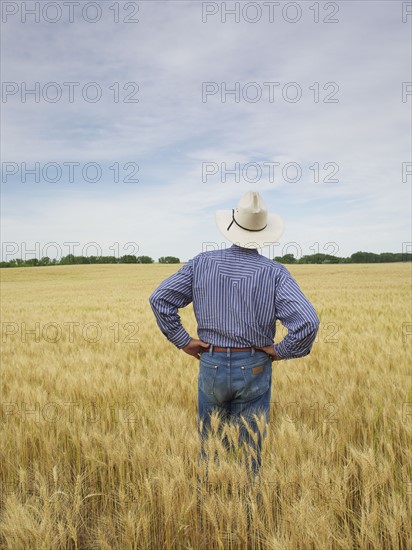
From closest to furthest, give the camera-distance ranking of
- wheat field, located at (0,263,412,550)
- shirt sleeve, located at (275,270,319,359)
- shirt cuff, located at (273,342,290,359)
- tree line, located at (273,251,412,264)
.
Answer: wheat field, located at (0,263,412,550)
shirt sleeve, located at (275,270,319,359)
shirt cuff, located at (273,342,290,359)
tree line, located at (273,251,412,264)

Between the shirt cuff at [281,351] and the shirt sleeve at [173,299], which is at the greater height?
the shirt sleeve at [173,299]

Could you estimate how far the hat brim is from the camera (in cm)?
245

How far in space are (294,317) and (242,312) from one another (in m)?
0.28

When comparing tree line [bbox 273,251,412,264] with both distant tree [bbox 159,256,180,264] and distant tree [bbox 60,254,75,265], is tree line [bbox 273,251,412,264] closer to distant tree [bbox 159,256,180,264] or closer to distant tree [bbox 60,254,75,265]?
distant tree [bbox 159,256,180,264]

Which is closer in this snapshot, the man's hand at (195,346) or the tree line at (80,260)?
the man's hand at (195,346)

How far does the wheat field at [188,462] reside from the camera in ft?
6.07

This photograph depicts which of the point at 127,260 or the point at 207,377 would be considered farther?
the point at 127,260

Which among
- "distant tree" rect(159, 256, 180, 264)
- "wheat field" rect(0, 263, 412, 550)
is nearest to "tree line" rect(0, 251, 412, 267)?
"distant tree" rect(159, 256, 180, 264)

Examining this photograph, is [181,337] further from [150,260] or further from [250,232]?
[150,260]

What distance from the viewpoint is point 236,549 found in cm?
187

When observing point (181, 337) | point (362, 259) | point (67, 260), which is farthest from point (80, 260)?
point (181, 337)

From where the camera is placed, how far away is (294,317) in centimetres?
230

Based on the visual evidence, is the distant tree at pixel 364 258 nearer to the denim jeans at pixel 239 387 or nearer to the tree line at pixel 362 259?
the tree line at pixel 362 259

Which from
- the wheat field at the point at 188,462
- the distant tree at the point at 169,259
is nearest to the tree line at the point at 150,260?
the distant tree at the point at 169,259
